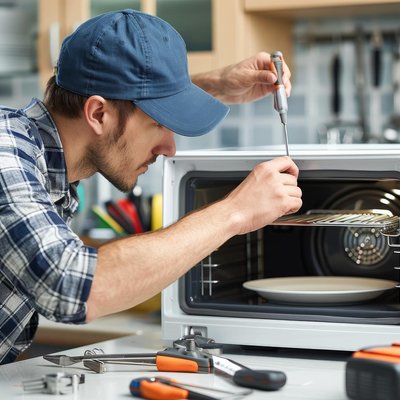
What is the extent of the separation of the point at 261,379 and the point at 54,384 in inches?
11.2

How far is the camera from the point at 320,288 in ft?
5.75

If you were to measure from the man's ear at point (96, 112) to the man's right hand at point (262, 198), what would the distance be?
0.23 m

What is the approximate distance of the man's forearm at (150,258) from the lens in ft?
4.31

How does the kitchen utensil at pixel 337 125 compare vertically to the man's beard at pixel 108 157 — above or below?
above

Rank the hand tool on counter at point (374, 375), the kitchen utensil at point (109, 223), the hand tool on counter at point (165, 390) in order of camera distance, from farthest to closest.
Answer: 1. the kitchen utensil at point (109, 223)
2. the hand tool on counter at point (165, 390)
3. the hand tool on counter at point (374, 375)

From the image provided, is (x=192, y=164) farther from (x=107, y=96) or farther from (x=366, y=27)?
(x=366, y=27)

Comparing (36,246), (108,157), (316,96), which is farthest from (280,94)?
(316,96)

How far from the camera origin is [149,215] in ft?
8.91

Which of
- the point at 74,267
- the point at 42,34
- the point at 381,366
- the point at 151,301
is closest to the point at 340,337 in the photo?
the point at 381,366

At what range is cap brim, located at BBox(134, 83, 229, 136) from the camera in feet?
4.74

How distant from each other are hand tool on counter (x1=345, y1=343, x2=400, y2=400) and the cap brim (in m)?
0.45

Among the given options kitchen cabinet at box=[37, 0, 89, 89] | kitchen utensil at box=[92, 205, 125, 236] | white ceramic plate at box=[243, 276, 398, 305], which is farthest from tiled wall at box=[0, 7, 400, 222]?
white ceramic plate at box=[243, 276, 398, 305]

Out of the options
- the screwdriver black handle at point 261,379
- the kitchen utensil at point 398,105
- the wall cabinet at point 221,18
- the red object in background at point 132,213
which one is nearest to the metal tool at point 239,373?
the screwdriver black handle at point 261,379

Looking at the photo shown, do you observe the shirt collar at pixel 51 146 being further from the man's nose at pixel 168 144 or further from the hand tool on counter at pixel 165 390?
the hand tool on counter at pixel 165 390
